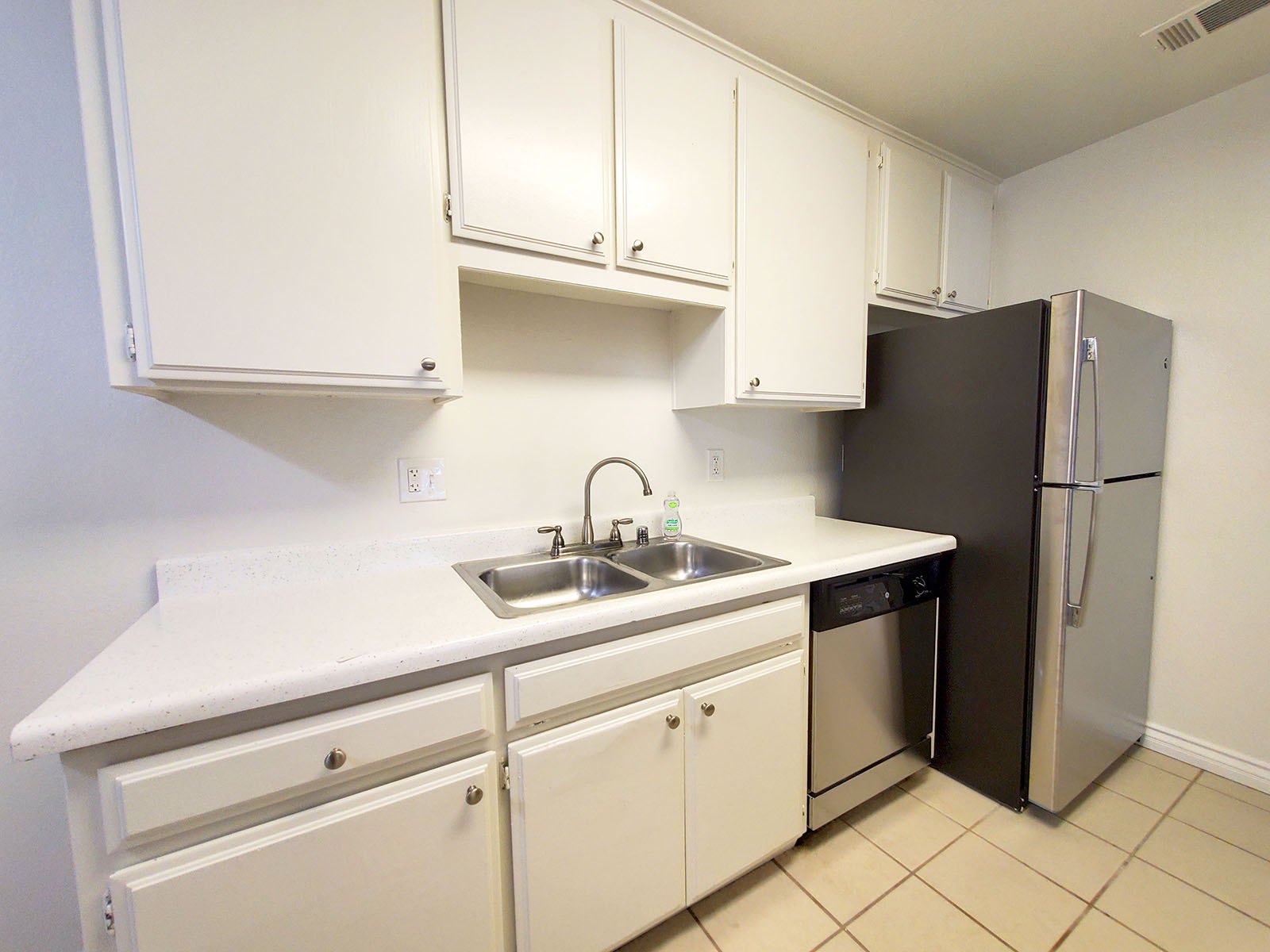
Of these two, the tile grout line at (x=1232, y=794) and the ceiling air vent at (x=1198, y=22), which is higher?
the ceiling air vent at (x=1198, y=22)

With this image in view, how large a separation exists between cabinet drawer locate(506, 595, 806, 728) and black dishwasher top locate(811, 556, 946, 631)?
0.32 ft

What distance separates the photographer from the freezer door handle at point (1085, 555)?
1.46 m

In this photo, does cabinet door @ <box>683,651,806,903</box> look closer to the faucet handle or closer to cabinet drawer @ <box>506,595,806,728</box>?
cabinet drawer @ <box>506,595,806,728</box>

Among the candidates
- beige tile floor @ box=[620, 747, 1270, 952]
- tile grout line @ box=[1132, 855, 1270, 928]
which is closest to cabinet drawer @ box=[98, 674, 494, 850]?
beige tile floor @ box=[620, 747, 1270, 952]

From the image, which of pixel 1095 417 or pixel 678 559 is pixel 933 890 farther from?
pixel 1095 417

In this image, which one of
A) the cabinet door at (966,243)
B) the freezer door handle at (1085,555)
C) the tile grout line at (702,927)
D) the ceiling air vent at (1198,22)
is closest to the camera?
the tile grout line at (702,927)

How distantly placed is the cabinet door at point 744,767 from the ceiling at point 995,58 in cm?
179

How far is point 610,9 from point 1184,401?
241 centimetres

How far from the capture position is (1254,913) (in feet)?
4.17

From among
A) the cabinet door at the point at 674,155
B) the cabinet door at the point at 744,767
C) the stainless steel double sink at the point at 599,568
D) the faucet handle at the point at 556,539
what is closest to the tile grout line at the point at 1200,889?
the cabinet door at the point at 744,767

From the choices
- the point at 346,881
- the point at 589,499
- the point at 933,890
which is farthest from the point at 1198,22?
the point at 346,881

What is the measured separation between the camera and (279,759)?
0.76 meters

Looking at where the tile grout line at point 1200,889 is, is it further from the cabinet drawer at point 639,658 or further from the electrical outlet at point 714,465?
the electrical outlet at point 714,465

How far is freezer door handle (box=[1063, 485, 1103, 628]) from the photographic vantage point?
57.6 inches
